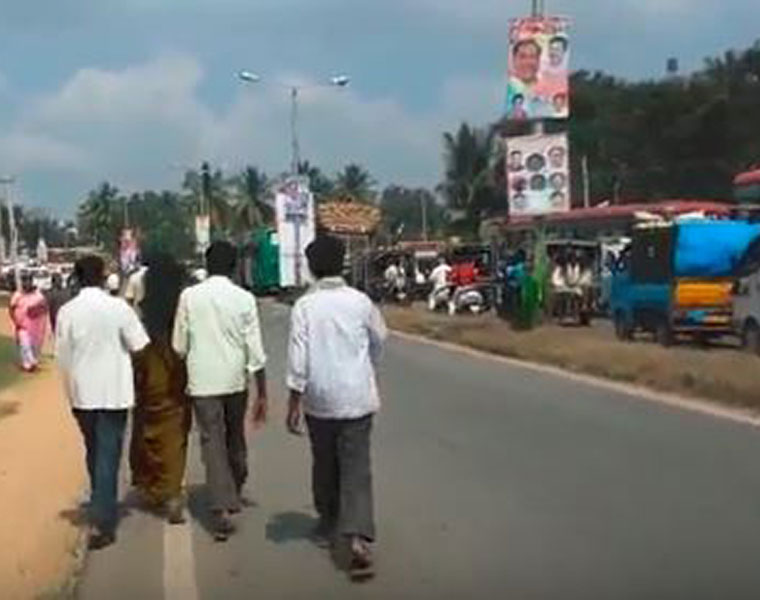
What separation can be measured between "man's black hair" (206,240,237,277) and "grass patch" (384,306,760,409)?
9.04 m

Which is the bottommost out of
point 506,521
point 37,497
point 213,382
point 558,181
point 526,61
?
point 37,497

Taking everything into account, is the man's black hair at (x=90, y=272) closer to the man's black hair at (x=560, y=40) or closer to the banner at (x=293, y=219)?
the man's black hair at (x=560, y=40)

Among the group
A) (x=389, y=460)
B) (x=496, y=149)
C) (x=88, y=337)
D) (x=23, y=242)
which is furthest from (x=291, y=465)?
(x=23, y=242)

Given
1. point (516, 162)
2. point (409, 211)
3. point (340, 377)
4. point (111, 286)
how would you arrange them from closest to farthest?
point (340, 377) → point (111, 286) → point (516, 162) → point (409, 211)

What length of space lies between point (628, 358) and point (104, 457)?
15.3 metres

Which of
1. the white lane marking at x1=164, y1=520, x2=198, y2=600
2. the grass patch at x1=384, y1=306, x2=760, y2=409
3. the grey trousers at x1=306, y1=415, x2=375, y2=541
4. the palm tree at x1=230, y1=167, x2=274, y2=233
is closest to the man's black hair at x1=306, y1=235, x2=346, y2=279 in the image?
the grey trousers at x1=306, y1=415, x2=375, y2=541

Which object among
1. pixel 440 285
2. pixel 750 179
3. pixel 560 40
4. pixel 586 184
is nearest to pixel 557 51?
pixel 560 40

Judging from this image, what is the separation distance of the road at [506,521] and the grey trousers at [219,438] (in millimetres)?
278

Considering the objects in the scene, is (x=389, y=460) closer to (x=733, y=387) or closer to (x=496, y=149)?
(x=733, y=387)

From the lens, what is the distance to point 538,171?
3247 cm

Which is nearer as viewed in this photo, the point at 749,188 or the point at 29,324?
the point at 29,324

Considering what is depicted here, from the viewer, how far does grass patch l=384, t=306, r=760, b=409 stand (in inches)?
798

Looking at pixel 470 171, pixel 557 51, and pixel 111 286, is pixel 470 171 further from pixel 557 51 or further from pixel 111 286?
pixel 111 286

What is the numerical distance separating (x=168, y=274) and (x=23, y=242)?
159 meters
